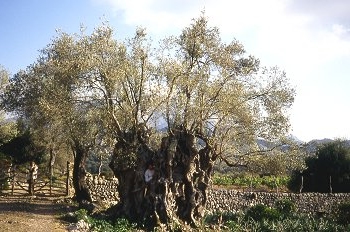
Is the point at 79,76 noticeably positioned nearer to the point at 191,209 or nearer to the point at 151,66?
the point at 151,66

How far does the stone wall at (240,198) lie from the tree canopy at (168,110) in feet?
27.0

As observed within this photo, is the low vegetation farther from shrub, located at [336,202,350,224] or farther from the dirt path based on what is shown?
the dirt path

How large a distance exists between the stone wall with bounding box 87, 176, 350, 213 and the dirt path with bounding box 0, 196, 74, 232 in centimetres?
303

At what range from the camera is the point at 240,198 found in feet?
114

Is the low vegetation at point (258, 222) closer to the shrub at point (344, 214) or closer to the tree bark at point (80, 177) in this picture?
the shrub at point (344, 214)

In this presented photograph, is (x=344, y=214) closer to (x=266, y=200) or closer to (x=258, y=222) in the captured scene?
(x=258, y=222)

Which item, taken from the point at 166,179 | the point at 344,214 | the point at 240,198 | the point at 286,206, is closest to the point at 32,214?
the point at 166,179

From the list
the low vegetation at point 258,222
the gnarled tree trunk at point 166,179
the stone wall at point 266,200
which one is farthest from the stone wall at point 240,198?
the gnarled tree trunk at point 166,179

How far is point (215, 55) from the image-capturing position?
955 inches

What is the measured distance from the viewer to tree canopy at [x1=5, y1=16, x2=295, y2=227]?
22.6 meters

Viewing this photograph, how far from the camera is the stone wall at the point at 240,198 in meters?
32.7

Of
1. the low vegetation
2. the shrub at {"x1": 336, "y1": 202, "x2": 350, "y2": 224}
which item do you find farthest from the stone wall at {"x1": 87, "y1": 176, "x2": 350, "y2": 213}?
the shrub at {"x1": 336, "y1": 202, "x2": 350, "y2": 224}

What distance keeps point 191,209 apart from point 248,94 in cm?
709

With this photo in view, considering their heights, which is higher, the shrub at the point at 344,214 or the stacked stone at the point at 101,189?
the stacked stone at the point at 101,189
